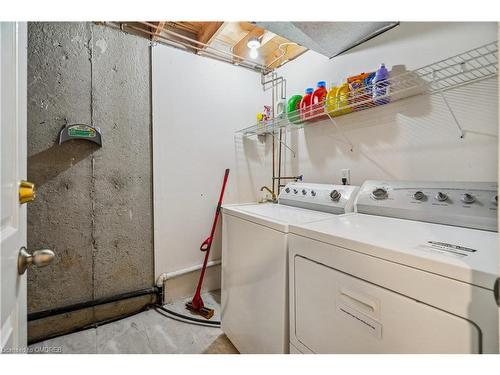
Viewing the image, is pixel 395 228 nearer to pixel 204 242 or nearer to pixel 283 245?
pixel 283 245

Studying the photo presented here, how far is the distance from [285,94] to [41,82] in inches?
82.9

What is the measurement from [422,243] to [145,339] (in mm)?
1891

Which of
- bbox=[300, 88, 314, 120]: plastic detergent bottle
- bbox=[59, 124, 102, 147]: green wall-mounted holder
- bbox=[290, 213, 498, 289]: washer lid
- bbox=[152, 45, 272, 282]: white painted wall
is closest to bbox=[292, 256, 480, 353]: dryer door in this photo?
bbox=[290, 213, 498, 289]: washer lid

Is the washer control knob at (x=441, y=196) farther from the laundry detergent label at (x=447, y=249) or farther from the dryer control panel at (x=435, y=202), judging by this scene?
the laundry detergent label at (x=447, y=249)

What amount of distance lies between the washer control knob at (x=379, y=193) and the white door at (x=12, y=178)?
5.21 ft

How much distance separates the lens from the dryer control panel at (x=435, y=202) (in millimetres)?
971

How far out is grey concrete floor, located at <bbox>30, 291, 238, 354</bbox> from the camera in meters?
1.55

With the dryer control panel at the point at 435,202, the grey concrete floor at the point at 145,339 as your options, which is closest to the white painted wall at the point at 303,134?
the dryer control panel at the point at 435,202

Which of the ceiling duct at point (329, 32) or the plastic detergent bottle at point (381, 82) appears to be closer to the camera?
the plastic detergent bottle at point (381, 82)

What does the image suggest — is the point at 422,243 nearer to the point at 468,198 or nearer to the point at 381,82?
the point at 468,198

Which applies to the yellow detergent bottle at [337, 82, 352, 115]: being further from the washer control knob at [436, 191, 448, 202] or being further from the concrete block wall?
the concrete block wall

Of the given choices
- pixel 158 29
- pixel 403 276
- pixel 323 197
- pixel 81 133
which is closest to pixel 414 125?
pixel 323 197
